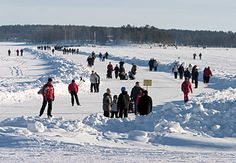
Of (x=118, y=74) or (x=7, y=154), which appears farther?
(x=118, y=74)

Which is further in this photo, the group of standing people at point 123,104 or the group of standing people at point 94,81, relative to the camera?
the group of standing people at point 94,81

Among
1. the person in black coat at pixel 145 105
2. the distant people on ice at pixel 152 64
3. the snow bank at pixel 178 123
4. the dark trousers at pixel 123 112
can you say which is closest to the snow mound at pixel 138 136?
the snow bank at pixel 178 123

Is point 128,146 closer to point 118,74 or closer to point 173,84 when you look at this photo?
point 173,84

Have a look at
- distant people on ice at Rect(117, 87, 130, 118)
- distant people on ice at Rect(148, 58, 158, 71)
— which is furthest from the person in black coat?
distant people on ice at Rect(148, 58, 158, 71)

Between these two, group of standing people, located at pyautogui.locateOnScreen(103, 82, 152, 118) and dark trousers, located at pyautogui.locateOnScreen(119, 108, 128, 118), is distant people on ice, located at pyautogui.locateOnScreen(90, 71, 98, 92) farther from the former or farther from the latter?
dark trousers, located at pyautogui.locateOnScreen(119, 108, 128, 118)

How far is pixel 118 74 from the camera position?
3834 centimetres

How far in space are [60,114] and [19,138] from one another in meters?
7.36

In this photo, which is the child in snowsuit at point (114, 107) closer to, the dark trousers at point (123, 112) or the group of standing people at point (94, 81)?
the dark trousers at point (123, 112)

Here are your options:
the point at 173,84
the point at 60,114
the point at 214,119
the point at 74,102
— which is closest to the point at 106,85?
the point at 173,84

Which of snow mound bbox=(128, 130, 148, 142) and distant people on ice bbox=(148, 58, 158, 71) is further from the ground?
snow mound bbox=(128, 130, 148, 142)

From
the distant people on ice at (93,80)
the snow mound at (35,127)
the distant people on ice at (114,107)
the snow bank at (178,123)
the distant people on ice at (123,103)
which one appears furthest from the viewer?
the distant people on ice at (93,80)

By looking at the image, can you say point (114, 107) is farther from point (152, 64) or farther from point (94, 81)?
point (152, 64)

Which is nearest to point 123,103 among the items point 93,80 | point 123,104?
point 123,104

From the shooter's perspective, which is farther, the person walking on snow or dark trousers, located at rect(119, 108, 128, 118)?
the person walking on snow
